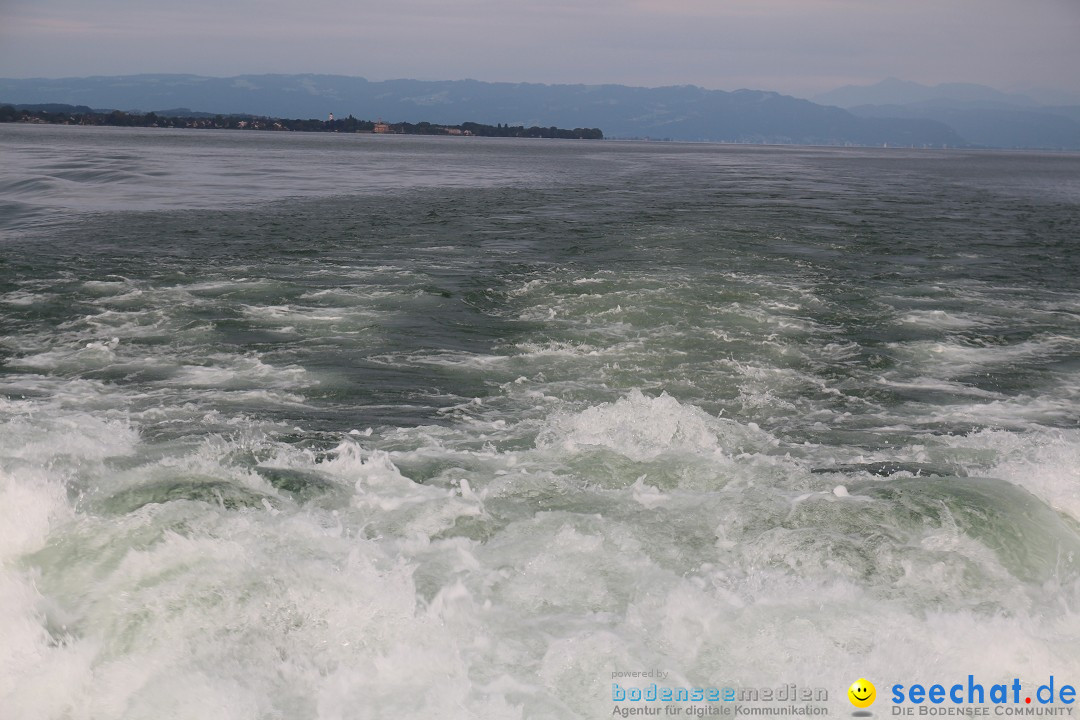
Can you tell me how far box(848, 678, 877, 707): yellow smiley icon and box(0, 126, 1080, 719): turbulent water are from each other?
100 mm

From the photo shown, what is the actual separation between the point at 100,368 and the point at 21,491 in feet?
17.3

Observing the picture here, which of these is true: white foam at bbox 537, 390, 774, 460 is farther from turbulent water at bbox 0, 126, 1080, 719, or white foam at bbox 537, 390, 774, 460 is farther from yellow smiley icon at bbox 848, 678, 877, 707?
yellow smiley icon at bbox 848, 678, 877, 707

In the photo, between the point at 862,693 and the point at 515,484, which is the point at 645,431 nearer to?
the point at 515,484

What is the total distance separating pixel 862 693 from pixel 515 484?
351 centimetres

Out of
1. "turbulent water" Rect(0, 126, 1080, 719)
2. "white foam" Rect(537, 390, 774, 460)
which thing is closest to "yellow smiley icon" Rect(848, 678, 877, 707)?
"turbulent water" Rect(0, 126, 1080, 719)

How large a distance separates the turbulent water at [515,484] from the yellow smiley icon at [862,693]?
0.33ft

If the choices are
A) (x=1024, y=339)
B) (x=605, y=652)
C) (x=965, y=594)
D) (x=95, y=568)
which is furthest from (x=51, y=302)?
(x=1024, y=339)

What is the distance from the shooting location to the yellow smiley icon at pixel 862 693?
4801 millimetres

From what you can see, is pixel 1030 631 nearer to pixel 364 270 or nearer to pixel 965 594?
pixel 965 594

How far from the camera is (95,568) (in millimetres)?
5898

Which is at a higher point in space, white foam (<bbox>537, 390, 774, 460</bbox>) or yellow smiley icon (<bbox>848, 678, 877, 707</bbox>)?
white foam (<bbox>537, 390, 774, 460</bbox>)

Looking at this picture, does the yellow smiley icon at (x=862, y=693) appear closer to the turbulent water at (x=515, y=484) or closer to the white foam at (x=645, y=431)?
the turbulent water at (x=515, y=484)

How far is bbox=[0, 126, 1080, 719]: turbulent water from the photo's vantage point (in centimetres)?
511

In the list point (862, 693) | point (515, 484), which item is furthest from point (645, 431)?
point (862, 693)
